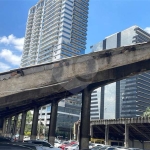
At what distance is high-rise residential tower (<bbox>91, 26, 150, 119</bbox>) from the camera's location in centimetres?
15040

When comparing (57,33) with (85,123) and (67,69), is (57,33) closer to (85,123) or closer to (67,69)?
(85,123)

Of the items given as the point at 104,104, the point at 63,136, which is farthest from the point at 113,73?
the point at 104,104

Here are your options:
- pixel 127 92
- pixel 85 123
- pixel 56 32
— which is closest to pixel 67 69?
pixel 85 123

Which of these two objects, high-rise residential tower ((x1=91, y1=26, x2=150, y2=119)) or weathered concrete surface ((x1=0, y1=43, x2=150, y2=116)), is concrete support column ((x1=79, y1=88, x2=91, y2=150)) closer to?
weathered concrete surface ((x1=0, y1=43, x2=150, y2=116))

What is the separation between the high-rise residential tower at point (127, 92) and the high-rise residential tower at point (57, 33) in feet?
98.3

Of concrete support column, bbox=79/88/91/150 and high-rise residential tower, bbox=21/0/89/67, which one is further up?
high-rise residential tower, bbox=21/0/89/67

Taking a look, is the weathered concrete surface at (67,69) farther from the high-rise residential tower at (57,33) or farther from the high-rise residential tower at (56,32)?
the high-rise residential tower at (56,32)

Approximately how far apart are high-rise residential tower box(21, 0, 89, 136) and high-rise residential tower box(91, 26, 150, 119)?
2996 centimetres

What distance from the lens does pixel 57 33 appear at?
A: 149 meters

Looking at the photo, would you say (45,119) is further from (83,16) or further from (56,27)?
(83,16)

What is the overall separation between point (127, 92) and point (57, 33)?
6457cm

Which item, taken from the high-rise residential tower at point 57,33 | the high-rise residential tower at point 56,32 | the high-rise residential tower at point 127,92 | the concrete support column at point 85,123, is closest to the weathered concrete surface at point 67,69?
the concrete support column at point 85,123

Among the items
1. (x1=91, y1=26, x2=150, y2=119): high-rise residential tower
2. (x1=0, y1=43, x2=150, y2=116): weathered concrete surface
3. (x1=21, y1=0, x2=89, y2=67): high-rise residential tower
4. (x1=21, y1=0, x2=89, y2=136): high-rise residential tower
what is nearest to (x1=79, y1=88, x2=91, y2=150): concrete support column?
(x1=0, y1=43, x2=150, y2=116): weathered concrete surface

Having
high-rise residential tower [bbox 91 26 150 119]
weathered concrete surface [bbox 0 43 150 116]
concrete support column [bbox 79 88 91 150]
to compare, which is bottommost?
concrete support column [bbox 79 88 91 150]
